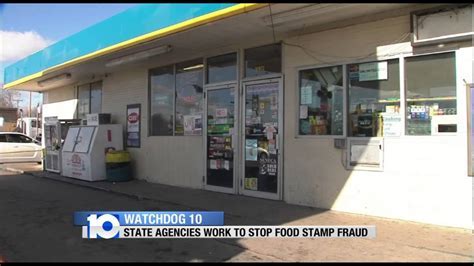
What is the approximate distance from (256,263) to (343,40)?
4.59 meters

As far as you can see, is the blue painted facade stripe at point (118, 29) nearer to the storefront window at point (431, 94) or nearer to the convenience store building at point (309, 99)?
the convenience store building at point (309, 99)

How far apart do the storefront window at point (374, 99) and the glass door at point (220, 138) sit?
2939 mm

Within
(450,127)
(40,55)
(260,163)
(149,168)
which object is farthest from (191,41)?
(40,55)

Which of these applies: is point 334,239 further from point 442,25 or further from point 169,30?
point 169,30

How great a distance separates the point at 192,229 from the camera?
7.18m

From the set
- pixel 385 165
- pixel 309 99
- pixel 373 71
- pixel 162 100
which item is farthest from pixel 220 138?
pixel 385 165

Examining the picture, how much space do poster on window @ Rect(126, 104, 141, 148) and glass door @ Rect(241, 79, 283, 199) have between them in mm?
4420

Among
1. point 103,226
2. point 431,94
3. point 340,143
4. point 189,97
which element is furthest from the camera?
point 189,97

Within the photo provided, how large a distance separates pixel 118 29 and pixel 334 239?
721cm

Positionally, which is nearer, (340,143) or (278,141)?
(340,143)

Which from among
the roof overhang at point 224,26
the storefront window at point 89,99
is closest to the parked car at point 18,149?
the storefront window at point 89,99

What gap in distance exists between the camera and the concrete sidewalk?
19.1ft

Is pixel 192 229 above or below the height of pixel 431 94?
below

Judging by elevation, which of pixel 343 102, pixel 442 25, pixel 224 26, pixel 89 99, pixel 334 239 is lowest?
pixel 334 239
